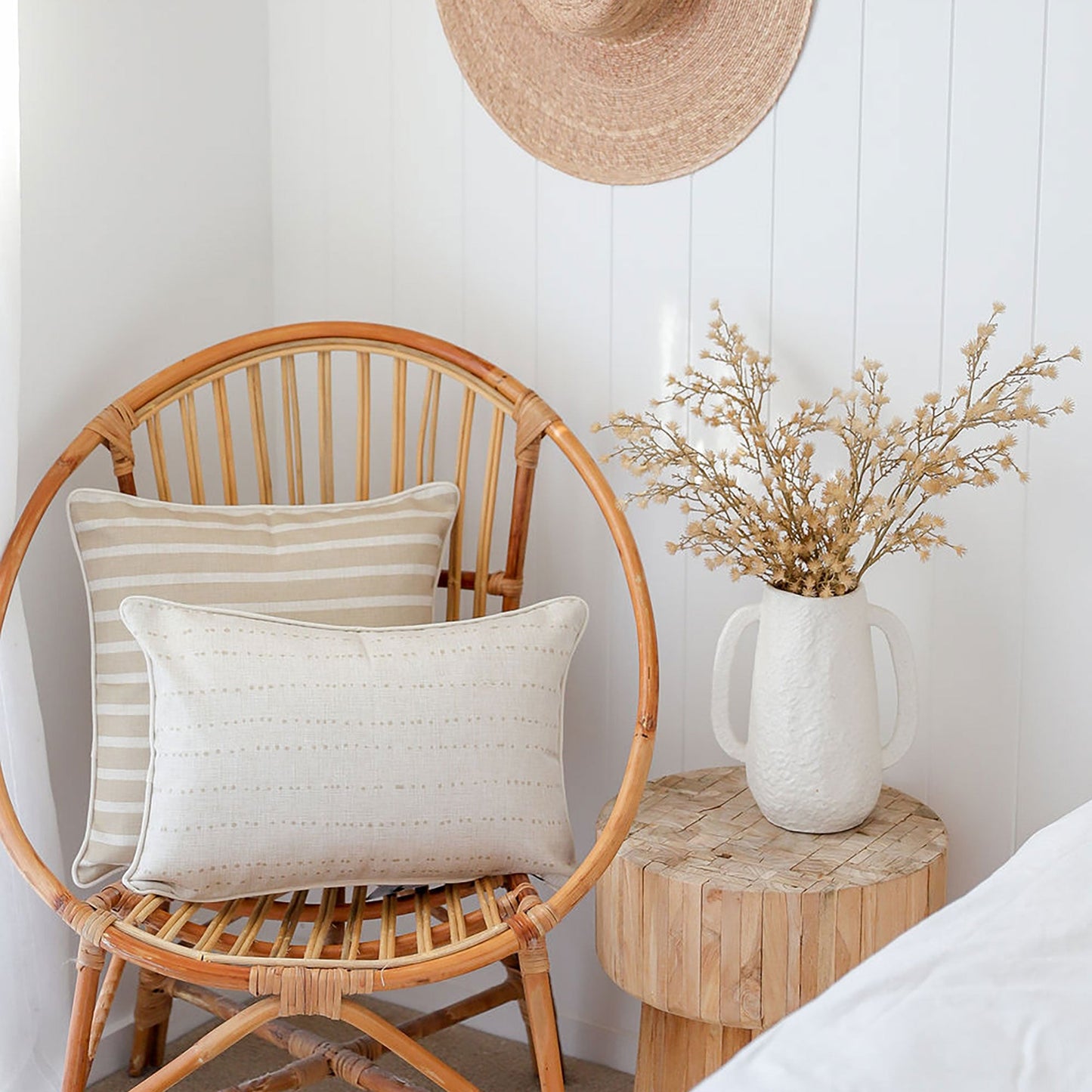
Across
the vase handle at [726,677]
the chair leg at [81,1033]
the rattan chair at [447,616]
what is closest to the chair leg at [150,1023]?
the rattan chair at [447,616]

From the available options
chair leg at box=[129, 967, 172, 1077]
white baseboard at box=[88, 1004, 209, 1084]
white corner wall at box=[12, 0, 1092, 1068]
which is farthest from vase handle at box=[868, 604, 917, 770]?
white baseboard at box=[88, 1004, 209, 1084]

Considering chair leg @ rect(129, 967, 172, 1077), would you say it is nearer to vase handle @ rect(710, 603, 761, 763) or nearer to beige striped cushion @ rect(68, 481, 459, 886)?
beige striped cushion @ rect(68, 481, 459, 886)

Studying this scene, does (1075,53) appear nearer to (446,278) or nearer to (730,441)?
(730,441)

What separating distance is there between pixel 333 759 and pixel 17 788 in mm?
468

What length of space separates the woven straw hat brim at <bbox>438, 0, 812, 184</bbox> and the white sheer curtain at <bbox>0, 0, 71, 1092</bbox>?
630mm

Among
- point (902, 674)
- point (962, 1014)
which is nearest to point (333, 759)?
point (902, 674)

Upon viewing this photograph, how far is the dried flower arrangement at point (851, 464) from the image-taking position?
1.47 metres

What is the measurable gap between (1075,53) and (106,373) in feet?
4.30

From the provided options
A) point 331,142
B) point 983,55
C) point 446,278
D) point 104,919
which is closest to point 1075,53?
point 983,55

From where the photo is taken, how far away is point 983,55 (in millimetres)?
1564

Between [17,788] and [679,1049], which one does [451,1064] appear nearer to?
[679,1049]

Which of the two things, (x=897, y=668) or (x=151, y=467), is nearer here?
(x=897, y=668)

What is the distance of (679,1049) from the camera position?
152 centimetres

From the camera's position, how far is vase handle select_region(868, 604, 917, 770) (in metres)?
1.57
